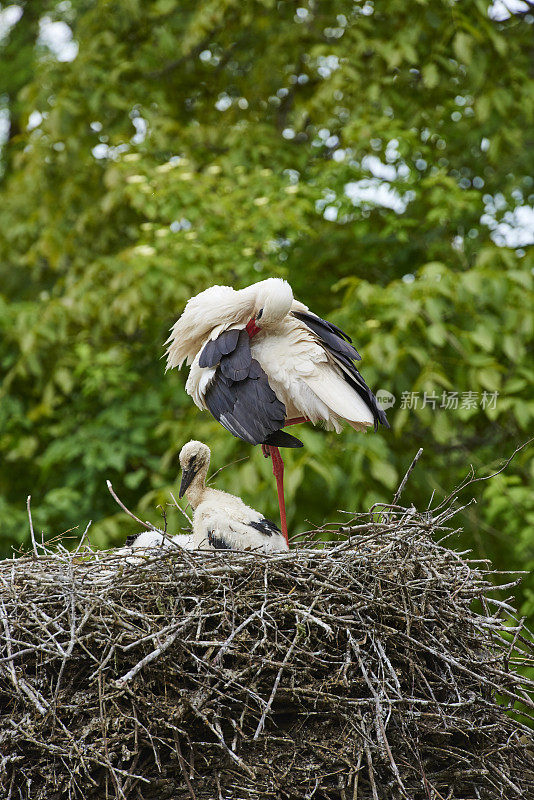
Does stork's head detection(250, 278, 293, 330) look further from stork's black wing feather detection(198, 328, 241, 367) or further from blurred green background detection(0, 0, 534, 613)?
blurred green background detection(0, 0, 534, 613)

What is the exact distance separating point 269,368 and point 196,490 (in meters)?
0.60

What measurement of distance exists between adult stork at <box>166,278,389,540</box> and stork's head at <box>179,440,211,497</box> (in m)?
0.26

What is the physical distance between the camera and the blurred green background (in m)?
4.81

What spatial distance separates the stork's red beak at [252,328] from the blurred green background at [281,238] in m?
1.40

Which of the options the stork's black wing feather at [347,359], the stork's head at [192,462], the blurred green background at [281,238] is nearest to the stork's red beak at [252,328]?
the stork's black wing feather at [347,359]

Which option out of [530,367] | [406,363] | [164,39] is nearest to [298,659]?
[406,363]

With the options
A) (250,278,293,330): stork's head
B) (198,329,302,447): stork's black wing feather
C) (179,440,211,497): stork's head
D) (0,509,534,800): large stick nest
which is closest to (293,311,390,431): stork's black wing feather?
(250,278,293,330): stork's head

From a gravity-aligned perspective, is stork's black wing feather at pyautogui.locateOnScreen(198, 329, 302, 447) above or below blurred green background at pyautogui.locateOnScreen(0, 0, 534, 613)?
above

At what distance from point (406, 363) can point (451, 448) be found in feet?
2.11

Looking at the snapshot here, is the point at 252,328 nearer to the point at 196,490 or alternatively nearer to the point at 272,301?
the point at 272,301

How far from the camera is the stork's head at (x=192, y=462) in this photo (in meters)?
3.21

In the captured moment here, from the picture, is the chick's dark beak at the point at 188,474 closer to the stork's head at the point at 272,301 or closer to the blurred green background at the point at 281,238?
the stork's head at the point at 272,301

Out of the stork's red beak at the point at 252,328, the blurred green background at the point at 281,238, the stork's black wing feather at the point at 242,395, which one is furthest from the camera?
the blurred green background at the point at 281,238

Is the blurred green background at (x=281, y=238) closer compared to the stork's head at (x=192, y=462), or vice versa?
the stork's head at (x=192, y=462)
